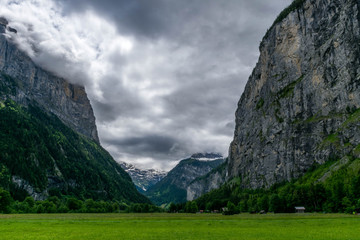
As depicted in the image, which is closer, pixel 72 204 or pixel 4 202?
pixel 4 202

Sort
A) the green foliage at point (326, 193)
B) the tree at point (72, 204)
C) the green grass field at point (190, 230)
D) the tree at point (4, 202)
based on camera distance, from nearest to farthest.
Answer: the green grass field at point (190, 230) < the green foliage at point (326, 193) < the tree at point (4, 202) < the tree at point (72, 204)

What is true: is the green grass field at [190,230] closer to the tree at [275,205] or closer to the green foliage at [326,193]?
the green foliage at [326,193]

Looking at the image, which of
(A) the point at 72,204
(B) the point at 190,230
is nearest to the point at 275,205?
(B) the point at 190,230

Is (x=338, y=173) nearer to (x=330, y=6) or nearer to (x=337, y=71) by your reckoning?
(x=337, y=71)

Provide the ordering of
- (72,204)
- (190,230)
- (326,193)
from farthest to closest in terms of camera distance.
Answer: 1. (72,204)
2. (326,193)
3. (190,230)

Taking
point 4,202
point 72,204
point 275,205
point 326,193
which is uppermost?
point 326,193

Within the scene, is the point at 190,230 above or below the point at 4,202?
below

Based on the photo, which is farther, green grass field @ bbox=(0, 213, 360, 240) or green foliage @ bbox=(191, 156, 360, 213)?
green foliage @ bbox=(191, 156, 360, 213)

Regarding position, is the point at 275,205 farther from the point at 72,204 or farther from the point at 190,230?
the point at 72,204

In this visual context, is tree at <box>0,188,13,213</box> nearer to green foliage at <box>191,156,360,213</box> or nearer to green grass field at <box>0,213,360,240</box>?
green grass field at <box>0,213,360,240</box>

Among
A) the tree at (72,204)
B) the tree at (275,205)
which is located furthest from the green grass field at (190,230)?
the tree at (72,204)

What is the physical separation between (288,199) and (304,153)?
72430mm

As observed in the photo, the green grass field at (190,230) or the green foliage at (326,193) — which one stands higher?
the green foliage at (326,193)

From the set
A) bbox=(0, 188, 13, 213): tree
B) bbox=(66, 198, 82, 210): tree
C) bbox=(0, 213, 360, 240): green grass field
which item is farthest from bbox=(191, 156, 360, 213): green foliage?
bbox=(0, 188, 13, 213): tree
